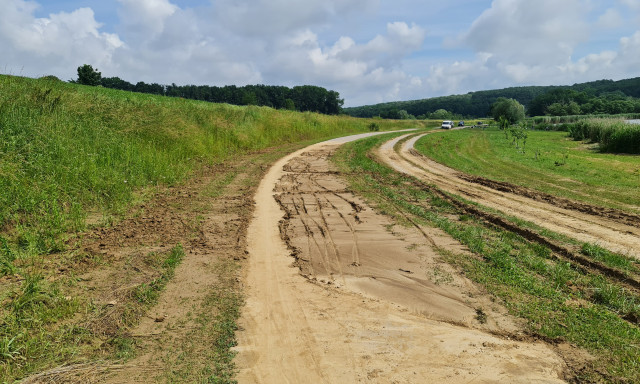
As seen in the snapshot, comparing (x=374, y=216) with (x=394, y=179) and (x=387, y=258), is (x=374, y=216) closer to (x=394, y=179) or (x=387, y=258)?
(x=387, y=258)

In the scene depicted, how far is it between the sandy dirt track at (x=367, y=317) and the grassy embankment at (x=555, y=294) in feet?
0.92

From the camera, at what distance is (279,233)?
7738 mm

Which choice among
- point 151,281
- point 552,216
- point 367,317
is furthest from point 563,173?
point 151,281

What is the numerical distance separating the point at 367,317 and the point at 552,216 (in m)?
6.23

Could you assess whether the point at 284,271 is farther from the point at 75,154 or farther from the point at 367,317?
the point at 75,154

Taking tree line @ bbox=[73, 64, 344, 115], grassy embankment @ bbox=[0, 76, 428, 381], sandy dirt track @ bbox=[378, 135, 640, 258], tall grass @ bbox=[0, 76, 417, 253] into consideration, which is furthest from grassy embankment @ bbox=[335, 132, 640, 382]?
tree line @ bbox=[73, 64, 344, 115]

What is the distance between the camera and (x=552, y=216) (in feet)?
29.4

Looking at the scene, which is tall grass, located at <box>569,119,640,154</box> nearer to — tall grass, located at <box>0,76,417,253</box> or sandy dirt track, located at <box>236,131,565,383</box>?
sandy dirt track, located at <box>236,131,565,383</box>

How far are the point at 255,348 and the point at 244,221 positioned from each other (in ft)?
14.9

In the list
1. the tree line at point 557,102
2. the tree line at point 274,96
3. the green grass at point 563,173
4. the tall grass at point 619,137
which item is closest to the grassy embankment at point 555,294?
the green grass at point 563,173

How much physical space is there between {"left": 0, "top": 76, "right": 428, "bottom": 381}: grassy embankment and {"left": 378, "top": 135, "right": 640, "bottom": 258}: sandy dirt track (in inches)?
257

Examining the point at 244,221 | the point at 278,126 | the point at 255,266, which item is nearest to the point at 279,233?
the point at 244,221

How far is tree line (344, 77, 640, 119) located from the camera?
7756 centimetres

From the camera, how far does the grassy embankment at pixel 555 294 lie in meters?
3.92
